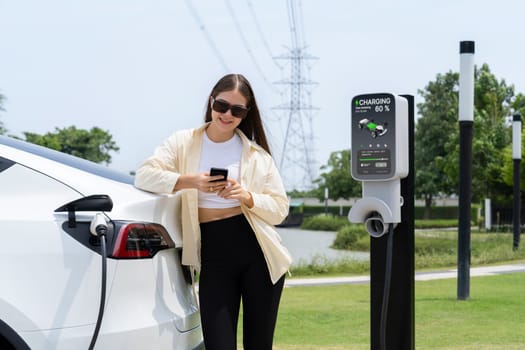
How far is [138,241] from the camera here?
10.9ft

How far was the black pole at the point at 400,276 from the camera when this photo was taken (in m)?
4.50

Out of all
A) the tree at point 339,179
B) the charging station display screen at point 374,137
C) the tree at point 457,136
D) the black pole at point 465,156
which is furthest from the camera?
the tree at point 339,179

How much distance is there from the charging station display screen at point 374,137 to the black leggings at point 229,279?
30.6 inches

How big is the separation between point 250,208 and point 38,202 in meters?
1.05

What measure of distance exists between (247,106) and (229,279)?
0.88 metres

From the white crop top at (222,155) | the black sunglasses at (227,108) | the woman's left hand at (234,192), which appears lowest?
the woman's left hand at (234,192)

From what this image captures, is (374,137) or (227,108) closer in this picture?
(227,108)

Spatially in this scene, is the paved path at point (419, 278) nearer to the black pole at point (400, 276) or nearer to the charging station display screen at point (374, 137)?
the black pole at point (400, 276)

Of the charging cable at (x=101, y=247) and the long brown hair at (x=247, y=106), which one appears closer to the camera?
the charging cable at (x=101, y=247)

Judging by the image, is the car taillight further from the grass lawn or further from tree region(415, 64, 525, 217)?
tree region(415, 64, 525, 217)

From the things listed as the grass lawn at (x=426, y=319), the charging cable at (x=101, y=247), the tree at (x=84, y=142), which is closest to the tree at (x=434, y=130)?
the tree at (x=84, y=142)

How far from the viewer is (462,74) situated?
10.6 m

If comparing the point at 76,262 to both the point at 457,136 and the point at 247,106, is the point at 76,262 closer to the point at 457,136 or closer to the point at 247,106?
the point at 247,106

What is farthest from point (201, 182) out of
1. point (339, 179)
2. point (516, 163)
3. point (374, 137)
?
point (339, 179)
